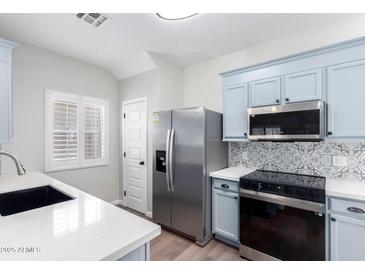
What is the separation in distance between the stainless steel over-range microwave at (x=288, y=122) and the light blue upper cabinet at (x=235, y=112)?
0.51ft

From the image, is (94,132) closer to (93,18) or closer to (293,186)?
(93,18)

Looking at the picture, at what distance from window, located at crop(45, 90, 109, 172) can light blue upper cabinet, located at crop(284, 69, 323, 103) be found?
301cm

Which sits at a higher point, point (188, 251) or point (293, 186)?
point (293, 186)

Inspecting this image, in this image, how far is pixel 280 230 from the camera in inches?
71.3

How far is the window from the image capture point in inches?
111

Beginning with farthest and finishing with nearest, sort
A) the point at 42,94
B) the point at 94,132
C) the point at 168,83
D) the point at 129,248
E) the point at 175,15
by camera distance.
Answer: the point at 94,132
the point at 168,83
the point at 42,94
the point at 175,15
the point at 129,248

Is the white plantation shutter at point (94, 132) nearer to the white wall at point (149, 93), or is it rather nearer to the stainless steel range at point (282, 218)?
the white wall at point (149, 93)

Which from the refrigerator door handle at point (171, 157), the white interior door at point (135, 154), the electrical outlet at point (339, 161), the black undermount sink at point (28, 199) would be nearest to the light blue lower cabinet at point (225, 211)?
the refrigerator door handle at point (171, 157)

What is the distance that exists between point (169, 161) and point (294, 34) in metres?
2.31

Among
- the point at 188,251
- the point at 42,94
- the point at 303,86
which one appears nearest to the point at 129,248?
the point at 188,251

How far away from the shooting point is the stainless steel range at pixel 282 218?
1.64 metres

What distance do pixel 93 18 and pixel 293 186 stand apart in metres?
2.73
